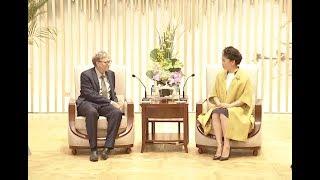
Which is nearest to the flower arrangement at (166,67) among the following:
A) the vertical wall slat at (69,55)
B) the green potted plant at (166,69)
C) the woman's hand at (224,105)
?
the green potted plant at (166,69)

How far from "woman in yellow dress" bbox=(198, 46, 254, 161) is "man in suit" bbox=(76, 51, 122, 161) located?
3.04 feet

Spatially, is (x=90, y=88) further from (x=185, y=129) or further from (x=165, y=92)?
(x=185, y=129)

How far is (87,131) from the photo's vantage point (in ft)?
20.6

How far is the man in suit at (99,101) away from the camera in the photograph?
20.5 feet

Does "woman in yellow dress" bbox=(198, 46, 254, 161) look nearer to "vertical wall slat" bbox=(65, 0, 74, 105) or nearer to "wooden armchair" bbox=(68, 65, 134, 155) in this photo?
"wooden armchair" bbox=(68, 65, 134, 155)

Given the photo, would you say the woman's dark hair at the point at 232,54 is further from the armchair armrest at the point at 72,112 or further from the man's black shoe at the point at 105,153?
the armchair armrest at the point at 72,112

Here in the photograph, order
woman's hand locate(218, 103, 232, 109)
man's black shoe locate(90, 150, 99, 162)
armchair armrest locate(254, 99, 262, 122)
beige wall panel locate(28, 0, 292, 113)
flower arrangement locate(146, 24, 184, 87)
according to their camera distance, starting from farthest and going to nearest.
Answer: beige wall panel locate(28, 0, 292, 113)
flower arrangement locate(146, 24, 184, 87)
armchair armrest locate(254, 99, 262, 122)
woman's hand locate(218, 103, 232, 109)
man's black shoe locate(90, 150, 99, 162)

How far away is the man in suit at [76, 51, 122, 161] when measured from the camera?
6.25 metres

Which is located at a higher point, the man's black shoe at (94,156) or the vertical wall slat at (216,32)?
the vertical wall slat at (216,32)

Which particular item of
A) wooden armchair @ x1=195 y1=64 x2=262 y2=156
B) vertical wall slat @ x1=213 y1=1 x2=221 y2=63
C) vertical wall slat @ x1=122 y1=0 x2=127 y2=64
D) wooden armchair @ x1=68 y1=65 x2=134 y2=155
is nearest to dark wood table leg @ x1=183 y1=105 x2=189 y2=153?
wooden armchair @ x1=195 y1=64 x2=262 y2=156

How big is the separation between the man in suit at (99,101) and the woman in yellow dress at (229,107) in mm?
925
